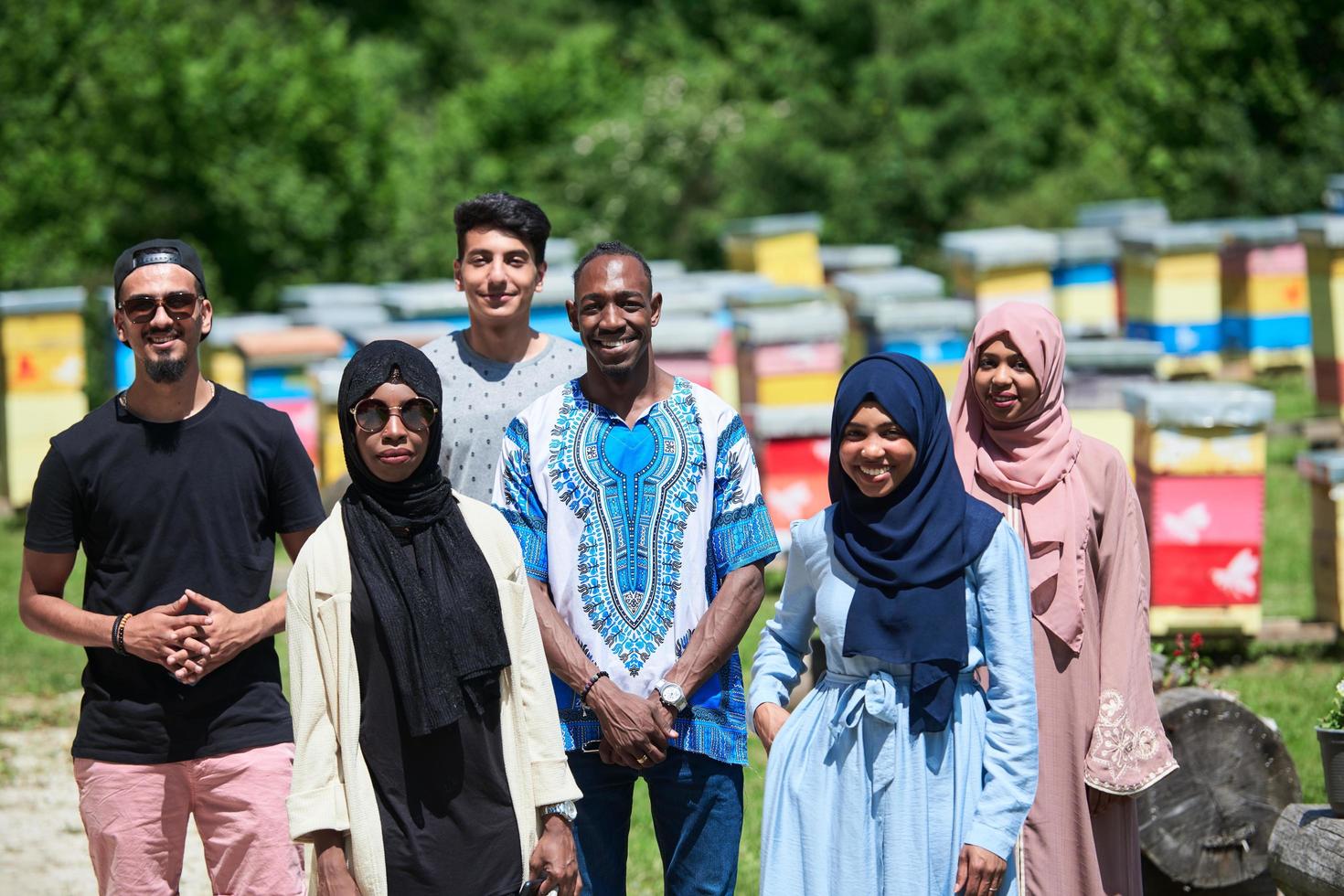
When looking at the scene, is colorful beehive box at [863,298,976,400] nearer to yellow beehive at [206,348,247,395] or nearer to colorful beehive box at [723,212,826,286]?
yellow beehive at [206,348,247,395]

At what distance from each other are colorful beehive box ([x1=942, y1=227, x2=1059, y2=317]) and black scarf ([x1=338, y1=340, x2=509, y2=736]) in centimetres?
1204

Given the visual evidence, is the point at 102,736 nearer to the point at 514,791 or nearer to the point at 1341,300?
the point at 514,791

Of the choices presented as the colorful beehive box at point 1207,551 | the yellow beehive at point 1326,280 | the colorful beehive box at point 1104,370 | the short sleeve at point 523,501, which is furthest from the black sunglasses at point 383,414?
the yellow beehive at point 1326,280

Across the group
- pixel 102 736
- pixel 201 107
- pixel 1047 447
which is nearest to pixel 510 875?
pixel 102 736

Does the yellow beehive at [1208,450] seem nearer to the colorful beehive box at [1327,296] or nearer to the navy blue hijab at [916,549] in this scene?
the colorful beehive box at [1327,296]

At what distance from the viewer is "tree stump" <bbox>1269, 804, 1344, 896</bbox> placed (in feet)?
15.5

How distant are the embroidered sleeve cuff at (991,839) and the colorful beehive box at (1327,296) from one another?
11.0 metres

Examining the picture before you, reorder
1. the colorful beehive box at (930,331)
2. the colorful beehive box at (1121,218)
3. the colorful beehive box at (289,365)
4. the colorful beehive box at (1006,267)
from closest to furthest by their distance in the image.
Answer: the colorful beehive box at (930,331)
the colorful beehive box at (289,365)
the colorful beehive box at (1006,267)
the colorful beehive box at (1121,218)

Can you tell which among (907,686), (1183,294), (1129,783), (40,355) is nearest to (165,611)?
(907,686)

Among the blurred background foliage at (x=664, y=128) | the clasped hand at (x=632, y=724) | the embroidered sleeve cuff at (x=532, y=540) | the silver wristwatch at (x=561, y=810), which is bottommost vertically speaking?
the silver wristwatch at (x=561, y=810)

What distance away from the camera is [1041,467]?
14.1 ft

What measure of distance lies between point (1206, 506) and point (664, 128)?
17840mm

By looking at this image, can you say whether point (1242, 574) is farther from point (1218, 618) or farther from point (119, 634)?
point (119, 634)

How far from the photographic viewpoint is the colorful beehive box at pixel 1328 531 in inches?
340
